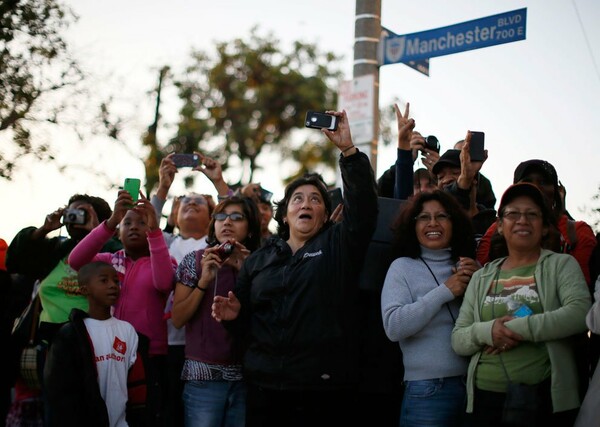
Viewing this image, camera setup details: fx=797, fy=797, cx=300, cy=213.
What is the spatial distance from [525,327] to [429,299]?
576 millimetres

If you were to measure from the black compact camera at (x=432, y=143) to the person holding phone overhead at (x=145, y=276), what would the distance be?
203 cm

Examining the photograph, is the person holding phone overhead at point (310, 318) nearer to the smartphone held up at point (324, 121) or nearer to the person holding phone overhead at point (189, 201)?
the smartphone held up at point (324, 121)

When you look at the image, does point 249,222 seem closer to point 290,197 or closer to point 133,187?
point 290,197

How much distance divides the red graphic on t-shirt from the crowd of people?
24 millimetres

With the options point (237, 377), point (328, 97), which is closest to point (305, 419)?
point (237, 377)

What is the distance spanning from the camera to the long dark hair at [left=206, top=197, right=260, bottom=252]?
5.73m

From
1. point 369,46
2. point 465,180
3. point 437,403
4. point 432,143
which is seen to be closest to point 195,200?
point 432,143

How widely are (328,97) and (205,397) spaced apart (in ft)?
86.9

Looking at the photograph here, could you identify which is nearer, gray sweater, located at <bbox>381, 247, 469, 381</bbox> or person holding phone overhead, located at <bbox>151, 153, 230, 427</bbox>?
gray sweater, located at <bbox>381, 247, 469, 381</bbox>

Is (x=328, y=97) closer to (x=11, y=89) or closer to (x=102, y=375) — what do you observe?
(x=11, y=89)

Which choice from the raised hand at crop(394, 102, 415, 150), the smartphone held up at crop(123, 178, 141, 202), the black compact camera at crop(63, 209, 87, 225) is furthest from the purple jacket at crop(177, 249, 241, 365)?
the raised hand at crop(394, 102, 415, 150)

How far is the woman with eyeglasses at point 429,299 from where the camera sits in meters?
4.21

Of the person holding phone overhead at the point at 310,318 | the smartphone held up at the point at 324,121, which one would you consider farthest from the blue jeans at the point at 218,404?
the smartphone held up at the point at 324,121

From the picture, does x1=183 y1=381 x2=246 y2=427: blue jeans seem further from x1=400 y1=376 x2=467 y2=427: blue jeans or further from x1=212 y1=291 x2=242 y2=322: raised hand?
x1=400 y1=376 x2=467 y2=427: blue jeans
